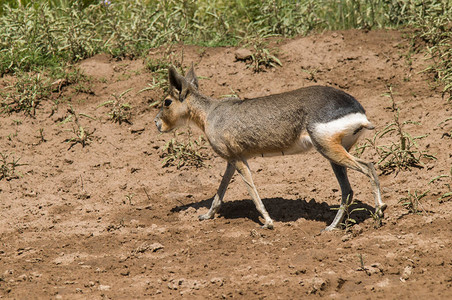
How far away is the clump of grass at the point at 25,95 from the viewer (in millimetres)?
9711

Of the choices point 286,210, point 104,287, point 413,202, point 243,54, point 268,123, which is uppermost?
point 268,123

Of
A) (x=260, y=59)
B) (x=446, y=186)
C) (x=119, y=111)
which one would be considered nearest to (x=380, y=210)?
(x=446, y=186)

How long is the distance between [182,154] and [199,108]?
1.34 metres

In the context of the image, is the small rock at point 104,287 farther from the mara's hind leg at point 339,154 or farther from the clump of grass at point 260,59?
the clump of grass at point 260,59

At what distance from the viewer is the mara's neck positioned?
294 inches

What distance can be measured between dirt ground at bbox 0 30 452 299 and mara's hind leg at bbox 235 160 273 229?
0.60 ft

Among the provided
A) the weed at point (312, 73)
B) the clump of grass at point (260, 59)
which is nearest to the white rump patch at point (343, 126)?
the weed at point (312, 73)

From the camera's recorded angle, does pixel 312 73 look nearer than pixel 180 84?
No

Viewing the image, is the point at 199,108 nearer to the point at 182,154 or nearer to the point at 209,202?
the point at 209,202

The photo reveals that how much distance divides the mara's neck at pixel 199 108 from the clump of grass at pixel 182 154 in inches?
43.6

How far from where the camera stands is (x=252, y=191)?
6.91m

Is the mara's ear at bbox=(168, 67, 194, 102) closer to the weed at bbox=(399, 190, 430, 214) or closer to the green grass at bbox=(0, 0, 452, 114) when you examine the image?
the green grass at bbox=(0, 0, 452, 114)

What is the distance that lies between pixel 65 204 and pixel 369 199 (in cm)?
390

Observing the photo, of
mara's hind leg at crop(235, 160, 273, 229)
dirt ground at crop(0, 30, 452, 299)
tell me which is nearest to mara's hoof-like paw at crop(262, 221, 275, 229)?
mara's hind leg at crop(235, 160, 273, 229)
